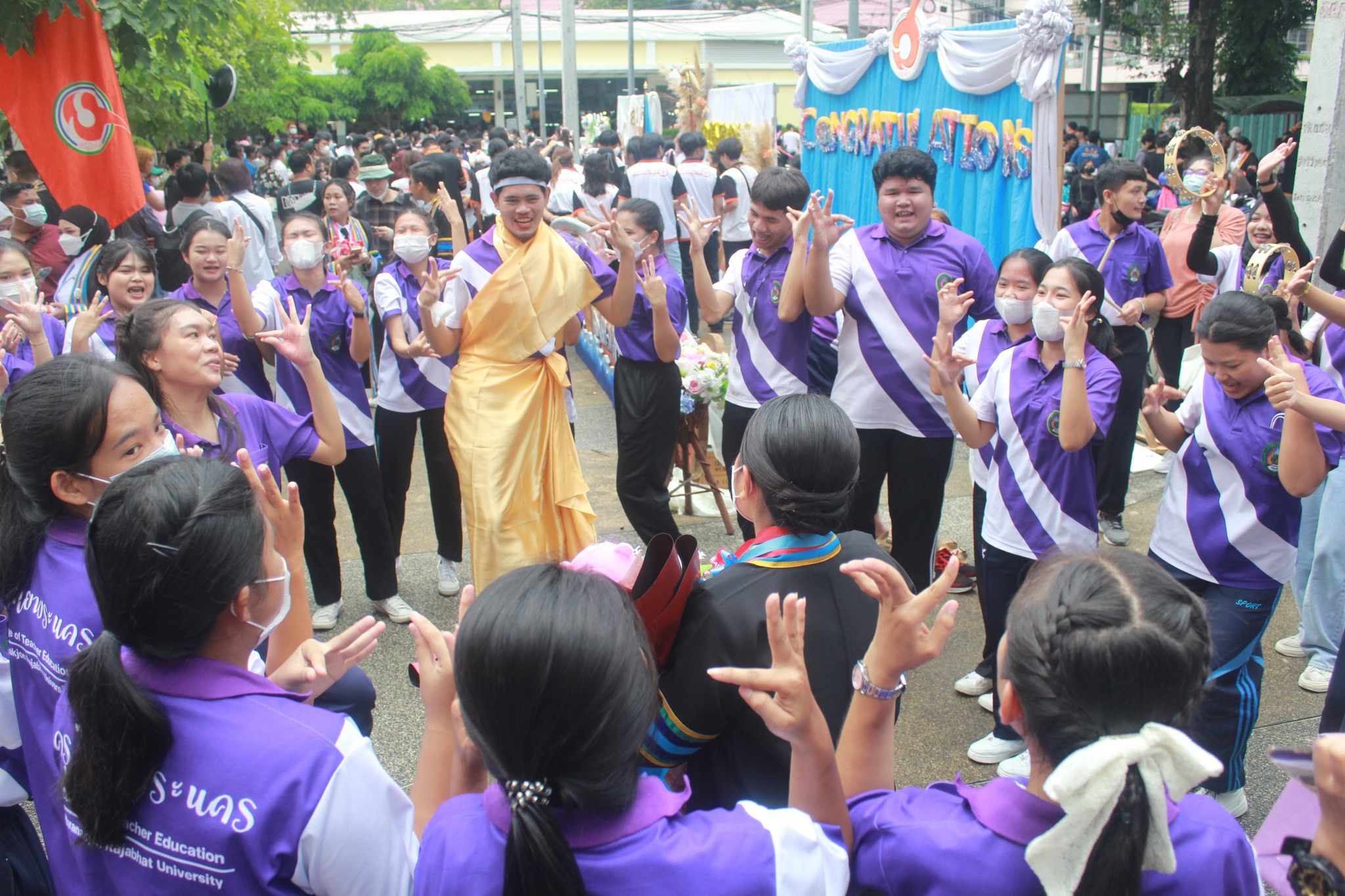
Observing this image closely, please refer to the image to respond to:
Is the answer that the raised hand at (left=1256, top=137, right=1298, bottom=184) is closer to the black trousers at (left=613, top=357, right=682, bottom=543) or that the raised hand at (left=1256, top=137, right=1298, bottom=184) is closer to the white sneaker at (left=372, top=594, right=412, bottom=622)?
the black trousers at (left=613, top=357, right=682, bottom=543)

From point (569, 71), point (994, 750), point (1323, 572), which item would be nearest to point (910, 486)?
point (994, 750)

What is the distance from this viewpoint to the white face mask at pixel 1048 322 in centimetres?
304

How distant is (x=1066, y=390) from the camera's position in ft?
9.46

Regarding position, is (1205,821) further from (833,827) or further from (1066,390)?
(1066,390)

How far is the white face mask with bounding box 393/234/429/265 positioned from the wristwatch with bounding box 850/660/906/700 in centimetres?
318

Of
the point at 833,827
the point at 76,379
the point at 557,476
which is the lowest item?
the point at 557,476

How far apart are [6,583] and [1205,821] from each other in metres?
1.92

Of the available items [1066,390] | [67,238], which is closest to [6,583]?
[1066,390]

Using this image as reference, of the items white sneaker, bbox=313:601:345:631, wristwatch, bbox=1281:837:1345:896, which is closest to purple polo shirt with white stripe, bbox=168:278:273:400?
white sneaker, bbox=313:601:345:631

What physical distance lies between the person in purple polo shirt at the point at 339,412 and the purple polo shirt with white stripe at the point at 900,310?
1.95 metres

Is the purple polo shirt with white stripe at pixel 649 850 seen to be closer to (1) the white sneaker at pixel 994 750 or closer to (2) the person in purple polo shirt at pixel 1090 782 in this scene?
(2) the person in purple polo shirt at pixel 1090 782

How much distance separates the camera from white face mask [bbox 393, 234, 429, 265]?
4117mm

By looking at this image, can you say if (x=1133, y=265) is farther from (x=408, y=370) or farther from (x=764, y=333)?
(x=408, y=370)

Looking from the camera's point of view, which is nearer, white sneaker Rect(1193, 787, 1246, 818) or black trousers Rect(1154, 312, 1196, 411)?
white sneaker Rect(1193, 787, 1246, 818)
